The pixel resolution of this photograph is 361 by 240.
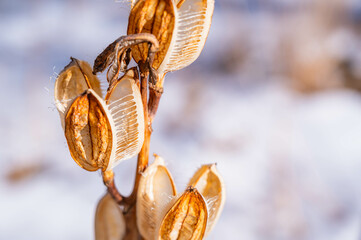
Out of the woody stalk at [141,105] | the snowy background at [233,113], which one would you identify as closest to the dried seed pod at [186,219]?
the woody stalk at [141,105]

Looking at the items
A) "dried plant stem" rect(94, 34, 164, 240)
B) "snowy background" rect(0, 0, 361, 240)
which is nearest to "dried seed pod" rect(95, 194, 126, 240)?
"dried plant stem" rect(94, 34, 164, 240)

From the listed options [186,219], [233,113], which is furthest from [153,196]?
[233,113]

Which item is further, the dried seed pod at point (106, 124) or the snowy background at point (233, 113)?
the snowy background at point (233, 113)

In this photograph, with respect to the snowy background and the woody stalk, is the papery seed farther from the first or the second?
the snowy background

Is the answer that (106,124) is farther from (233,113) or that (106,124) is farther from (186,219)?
(233,113)

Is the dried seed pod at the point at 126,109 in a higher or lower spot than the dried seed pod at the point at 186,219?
higher

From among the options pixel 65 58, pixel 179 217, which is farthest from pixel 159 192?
pixel 65 58

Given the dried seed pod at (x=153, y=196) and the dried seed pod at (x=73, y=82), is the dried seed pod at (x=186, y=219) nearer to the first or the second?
the dried seed pod at (x=153, y=196)
